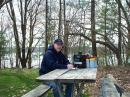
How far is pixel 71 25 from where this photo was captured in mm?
26438

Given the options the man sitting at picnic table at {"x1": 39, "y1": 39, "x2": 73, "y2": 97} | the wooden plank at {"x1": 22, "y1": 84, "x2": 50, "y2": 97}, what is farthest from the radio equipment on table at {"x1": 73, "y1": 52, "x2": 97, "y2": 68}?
the wooden plank at {"x1": 22, "y1": 84, "x2": 50, "y2": 97}

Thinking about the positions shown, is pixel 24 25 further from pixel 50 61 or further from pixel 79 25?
pixel 50 61

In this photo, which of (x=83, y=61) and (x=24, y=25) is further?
(x=24, y=25)

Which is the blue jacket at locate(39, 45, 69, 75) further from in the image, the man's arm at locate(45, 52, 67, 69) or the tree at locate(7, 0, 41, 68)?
the tree at locate(7, 0, 41, 68)

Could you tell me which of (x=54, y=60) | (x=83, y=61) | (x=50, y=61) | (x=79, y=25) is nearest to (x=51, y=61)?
(x=50, y=61)

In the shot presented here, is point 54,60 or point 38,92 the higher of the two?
point 54,60

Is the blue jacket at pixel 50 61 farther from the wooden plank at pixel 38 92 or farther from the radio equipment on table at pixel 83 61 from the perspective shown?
the radio equipment on table at pixel 83 61

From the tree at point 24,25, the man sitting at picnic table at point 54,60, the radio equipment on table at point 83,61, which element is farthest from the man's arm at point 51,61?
the tree at point 24,25

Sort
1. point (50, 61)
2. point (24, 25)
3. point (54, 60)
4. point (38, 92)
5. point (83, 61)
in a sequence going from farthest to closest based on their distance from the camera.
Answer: point (24, 25)
point (83, 61)
point (54, 60)
point (50, 61)
point (38, 92)

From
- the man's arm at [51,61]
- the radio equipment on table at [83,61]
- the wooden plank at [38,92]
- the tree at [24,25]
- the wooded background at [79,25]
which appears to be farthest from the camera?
the tree at [24,25]

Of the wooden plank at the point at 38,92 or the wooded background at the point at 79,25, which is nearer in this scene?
the wooden plank at the point at 38,92

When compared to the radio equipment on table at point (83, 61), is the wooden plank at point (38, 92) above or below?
below

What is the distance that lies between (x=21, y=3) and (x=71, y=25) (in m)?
18.0

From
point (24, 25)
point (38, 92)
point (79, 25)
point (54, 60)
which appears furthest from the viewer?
point (24, 25)
